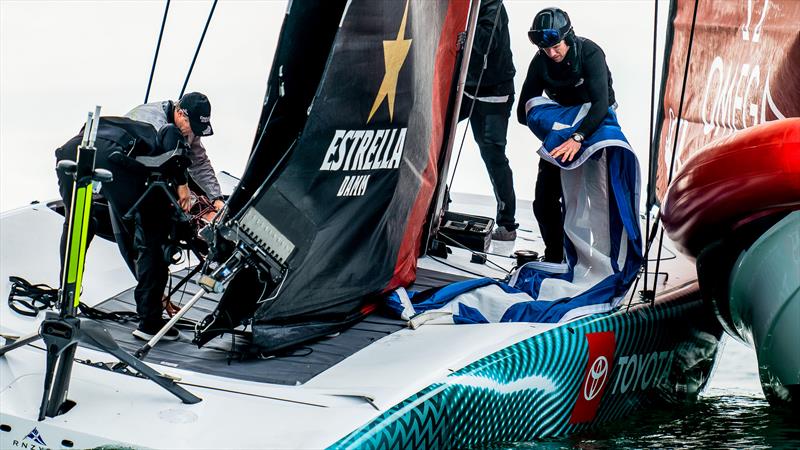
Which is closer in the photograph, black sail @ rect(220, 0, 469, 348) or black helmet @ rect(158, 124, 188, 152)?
black sail @ rect(220, 0, 469, 348)

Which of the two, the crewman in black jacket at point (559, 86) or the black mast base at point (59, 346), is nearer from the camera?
the black mast base at point (59, 346)

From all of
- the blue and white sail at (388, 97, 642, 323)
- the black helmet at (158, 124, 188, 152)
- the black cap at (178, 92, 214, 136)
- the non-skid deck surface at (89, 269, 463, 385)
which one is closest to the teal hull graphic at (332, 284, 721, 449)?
the blue and white sail at (388, 97, 642, 323)

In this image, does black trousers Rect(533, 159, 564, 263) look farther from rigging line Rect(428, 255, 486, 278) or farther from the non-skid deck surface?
the non-skid deck surface

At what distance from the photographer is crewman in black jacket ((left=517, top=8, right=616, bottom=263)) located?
439 centimetres

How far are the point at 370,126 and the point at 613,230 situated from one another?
3.91 feet

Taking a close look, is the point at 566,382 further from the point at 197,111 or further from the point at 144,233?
the point at 197,111

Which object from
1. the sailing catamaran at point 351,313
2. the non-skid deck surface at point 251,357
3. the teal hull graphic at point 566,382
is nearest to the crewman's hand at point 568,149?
the sailing catamaran at point 351,313

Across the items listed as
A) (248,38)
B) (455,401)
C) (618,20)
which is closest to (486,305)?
(455,401)

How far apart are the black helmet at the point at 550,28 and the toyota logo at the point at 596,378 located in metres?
1.25

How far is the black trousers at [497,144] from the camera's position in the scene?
18.2 ft

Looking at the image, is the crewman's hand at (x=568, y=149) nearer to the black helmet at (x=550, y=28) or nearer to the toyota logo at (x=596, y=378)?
the black helmet at (x=550, y=28)

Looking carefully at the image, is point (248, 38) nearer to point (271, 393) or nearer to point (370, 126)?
point (370, 126)

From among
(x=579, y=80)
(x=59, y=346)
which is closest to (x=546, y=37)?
(x=579, y=80)

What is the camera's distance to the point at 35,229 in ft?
14.0
